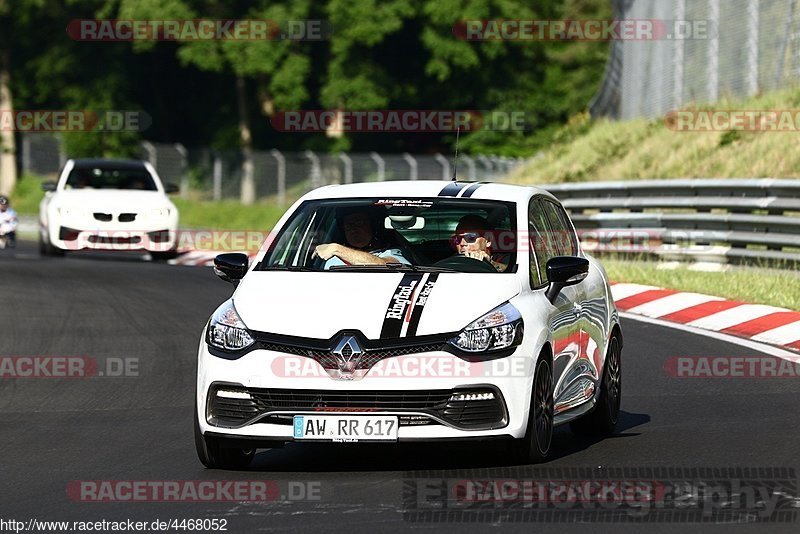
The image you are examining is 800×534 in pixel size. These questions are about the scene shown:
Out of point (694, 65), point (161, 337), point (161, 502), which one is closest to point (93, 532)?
point (161, 502)

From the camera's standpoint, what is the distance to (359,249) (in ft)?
33.0

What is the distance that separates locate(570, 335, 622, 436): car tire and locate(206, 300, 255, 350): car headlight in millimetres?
2350

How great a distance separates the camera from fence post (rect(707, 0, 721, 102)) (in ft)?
95.0

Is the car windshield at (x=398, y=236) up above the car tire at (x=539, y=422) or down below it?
above

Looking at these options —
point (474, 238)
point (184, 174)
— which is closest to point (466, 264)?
point (474, 238)

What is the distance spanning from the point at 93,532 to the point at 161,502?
30.0 inches

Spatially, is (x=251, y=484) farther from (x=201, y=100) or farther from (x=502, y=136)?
(x=201, y=100)

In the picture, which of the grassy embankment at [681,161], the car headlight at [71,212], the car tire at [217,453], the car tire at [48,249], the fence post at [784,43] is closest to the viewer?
the car tire at [217,453]

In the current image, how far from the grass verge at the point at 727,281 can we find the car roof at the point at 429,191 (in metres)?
7.06

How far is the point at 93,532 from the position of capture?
744 cm

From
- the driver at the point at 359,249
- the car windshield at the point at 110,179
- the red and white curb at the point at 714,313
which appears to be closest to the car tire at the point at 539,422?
the driver at the point at 359,249

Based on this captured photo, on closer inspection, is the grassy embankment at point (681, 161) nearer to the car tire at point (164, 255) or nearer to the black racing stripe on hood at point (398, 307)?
the car tire at point (164, 255)

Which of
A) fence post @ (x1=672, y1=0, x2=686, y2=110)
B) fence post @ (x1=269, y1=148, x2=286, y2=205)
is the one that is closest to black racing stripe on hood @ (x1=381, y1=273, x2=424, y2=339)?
fence post @ (x1=672, y1=0, x2=686, y2=110)

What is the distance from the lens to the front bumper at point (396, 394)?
8.54m
